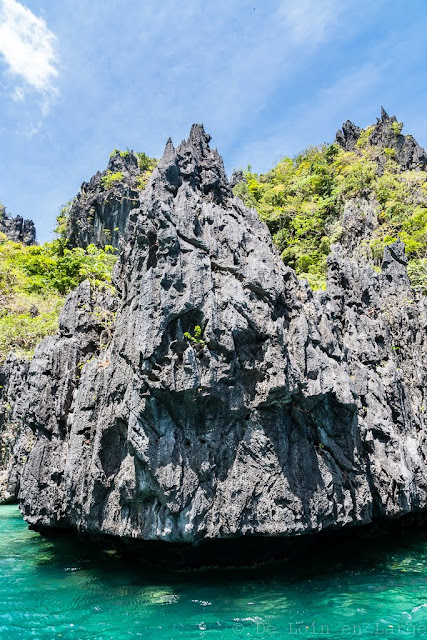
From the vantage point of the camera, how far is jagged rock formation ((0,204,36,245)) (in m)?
50.9

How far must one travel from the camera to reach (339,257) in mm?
13844

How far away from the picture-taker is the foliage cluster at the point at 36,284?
825 inches

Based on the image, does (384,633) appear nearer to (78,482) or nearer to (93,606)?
(93,606)

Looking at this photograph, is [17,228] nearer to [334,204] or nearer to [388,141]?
[334,204]

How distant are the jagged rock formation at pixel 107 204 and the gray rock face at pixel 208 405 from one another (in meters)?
20.9

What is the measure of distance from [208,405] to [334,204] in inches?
946

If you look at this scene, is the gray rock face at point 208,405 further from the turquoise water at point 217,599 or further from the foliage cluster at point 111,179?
the foliage cluster at point 111,179

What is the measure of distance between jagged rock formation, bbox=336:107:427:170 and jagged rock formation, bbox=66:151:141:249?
63.2 ft

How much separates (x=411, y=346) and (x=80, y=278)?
20593mm

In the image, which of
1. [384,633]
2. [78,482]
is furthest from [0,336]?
[384,633]

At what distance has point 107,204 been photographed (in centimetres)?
3170

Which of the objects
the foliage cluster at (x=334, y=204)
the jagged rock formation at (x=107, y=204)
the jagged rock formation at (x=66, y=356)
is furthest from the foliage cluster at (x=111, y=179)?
the jagged rock formation at (x=66, y=356)

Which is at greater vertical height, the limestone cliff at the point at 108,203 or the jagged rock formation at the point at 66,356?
the limestone cliff at the point at 108,203

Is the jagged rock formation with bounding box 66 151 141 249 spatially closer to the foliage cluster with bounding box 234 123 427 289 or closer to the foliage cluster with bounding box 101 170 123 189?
the foliage cluster with bounding box 101 170 123 189
